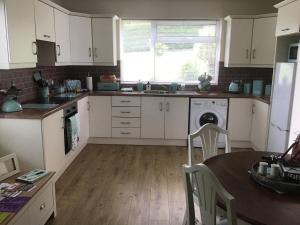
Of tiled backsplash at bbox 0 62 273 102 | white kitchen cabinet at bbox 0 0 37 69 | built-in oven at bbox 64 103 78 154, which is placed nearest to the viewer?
white kitchen cabinet at bbox 0 0 37 69

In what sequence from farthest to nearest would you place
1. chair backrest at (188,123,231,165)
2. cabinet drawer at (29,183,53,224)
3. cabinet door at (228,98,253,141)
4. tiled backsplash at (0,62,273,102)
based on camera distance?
tiled backsplash at (0,62,273,102), cabinet door at (228,98,253,141), chair backrest at (188,123,231,165), cabinet drawer at (29,183,53,224)

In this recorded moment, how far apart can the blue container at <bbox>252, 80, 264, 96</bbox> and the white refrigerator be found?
1.03 meters

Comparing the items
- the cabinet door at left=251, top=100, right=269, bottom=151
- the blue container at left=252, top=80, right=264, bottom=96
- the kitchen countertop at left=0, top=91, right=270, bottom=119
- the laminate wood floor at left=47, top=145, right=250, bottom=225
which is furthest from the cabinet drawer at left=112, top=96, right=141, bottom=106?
the blue container at left=252, top=80, right=264, bottom=96

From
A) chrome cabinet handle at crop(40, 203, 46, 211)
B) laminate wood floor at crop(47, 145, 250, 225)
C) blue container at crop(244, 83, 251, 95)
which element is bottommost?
laminate wood floor at crop(47, 145, 250, 225)

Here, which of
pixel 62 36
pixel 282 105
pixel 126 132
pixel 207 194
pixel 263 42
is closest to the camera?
pixel 207 194

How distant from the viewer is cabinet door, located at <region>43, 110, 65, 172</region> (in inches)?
106

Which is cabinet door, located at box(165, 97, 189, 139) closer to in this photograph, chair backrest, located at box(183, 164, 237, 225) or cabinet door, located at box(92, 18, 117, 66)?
cabinet door, located at box(92, 18, 117, 66)

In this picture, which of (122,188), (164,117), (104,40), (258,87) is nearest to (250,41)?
(258,87)

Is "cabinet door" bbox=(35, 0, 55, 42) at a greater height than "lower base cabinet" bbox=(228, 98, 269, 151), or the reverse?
"cabinet door" bbox=(35, 0, 55, 42)

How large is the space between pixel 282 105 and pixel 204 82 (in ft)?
5.42

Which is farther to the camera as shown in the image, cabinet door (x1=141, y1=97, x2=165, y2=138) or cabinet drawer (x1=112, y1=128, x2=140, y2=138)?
cabinet drawer (x1=112, y1=128, x2=140, y2=138)

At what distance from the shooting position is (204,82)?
179 inches

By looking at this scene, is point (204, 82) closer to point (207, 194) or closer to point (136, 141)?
point (136, 141)

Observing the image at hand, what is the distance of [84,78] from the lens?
15.9 feet
